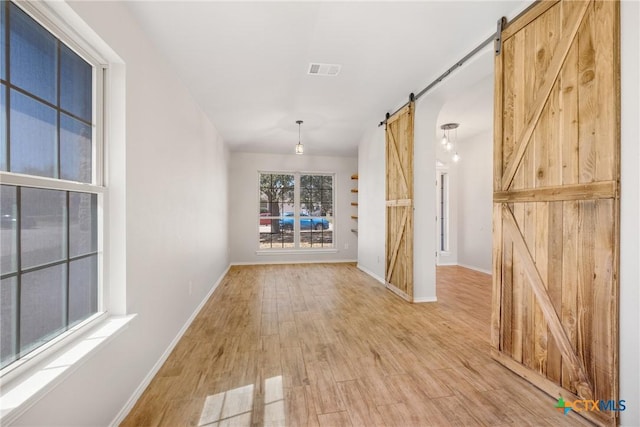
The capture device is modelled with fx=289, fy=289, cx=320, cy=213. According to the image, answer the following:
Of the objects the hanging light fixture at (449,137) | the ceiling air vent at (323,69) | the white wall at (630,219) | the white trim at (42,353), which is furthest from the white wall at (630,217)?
the hanging light fixture at (449,137)

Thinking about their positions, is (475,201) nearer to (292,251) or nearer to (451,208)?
(451,208)

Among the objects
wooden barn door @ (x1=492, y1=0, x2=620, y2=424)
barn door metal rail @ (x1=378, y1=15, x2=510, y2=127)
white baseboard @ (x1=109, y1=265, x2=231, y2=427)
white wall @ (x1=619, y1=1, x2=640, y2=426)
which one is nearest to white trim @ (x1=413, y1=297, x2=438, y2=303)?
wooden barn door @ (x1=492, y1=0, x2=620, y2=424)

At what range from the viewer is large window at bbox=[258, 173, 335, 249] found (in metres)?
7.10

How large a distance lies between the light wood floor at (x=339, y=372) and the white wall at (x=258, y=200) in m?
3.09

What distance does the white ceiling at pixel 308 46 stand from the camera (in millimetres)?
2088

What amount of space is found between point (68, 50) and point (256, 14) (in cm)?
120

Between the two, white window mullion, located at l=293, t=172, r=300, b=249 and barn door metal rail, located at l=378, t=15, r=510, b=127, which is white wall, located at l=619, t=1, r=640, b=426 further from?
white window mullion, located at l=293, t=172, r=300, b=249

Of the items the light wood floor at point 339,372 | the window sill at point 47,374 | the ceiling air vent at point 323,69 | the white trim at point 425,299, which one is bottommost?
the light wood floor at point 339,372

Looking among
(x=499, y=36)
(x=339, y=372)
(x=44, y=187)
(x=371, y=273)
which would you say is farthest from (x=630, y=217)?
(x=371, y=273)

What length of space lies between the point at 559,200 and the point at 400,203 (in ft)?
7.83

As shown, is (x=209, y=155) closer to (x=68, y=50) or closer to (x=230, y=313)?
(x=230, y=313)

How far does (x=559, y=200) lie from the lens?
5.96ft

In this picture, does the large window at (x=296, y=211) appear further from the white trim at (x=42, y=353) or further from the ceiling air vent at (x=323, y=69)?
the white trim at (x=42, y=353)

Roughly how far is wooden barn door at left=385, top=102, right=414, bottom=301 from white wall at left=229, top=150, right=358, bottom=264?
2.69 meters
